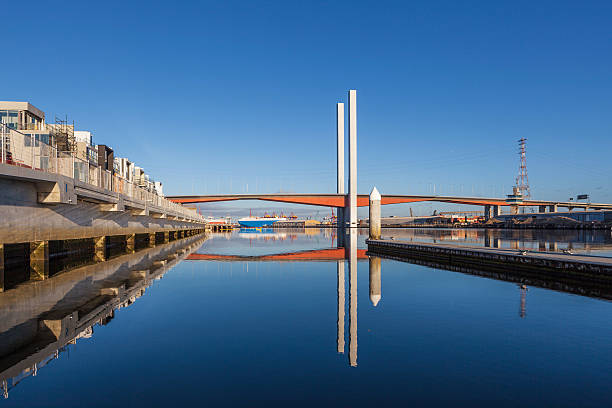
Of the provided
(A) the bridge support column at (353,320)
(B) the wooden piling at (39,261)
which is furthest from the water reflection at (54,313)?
(A) the bridge support column at (353,320)

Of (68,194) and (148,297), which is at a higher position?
(68,194)

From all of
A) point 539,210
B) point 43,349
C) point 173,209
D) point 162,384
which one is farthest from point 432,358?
point 539,210

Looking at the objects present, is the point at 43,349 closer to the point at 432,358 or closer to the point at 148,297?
the point at 148,297

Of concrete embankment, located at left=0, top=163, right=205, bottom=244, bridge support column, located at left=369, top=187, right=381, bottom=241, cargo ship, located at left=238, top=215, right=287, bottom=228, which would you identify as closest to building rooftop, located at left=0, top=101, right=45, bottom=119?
concrete embankment, located at left=0, top=163, right=205, bottom=244

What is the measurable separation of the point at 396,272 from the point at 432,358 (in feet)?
43.3

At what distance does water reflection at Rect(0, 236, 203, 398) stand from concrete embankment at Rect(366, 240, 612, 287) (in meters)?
15.4

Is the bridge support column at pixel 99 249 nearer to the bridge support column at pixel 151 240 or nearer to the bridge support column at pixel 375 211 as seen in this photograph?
the bridge support column at pixel 151 240

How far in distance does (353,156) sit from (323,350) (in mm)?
73455

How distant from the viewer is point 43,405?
520 cm

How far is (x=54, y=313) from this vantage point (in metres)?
9.91

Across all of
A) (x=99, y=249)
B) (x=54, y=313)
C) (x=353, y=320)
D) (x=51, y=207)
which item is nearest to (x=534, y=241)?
(x=353, y=320)

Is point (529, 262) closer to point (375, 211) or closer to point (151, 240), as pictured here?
point (375, 211)

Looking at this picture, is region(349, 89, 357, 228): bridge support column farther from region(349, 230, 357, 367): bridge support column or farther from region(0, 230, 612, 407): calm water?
region(0, 230, 612, 407): calm water

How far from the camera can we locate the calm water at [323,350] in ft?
18.1
